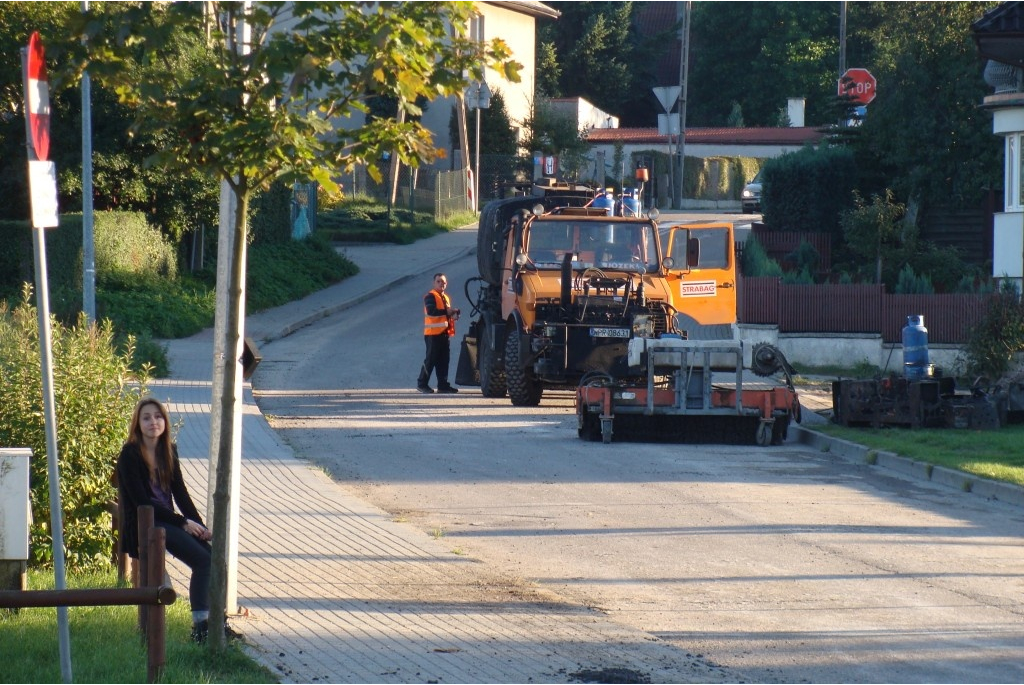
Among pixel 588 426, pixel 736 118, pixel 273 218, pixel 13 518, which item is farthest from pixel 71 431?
pixel 736 118

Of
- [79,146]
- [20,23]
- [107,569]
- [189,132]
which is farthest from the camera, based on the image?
[79,146]

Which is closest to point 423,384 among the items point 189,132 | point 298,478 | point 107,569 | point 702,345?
point 702,345

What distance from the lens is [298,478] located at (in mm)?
11766

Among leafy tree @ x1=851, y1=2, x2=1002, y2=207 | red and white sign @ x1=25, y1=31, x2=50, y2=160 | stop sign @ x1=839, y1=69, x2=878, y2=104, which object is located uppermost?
stop sign @ x1=839, y1=69, x2=878, y2=104

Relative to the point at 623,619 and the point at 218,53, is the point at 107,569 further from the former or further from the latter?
the point at 218,53

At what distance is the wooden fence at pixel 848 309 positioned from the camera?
2136 cm

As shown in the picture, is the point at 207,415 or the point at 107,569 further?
the point at 207,415

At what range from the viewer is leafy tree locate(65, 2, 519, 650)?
18.1ft

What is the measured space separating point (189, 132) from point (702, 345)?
31.3 ft

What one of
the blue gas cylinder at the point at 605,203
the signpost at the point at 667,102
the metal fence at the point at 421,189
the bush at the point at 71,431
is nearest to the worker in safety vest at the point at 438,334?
the blue gas cylinder at the point at 605,203

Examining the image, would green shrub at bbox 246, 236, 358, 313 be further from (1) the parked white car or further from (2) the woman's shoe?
(2) the woman's shoe

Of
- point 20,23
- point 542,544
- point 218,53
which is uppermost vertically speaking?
point 20,23

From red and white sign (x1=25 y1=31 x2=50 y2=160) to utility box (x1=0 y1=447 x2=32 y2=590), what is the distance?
220 cm

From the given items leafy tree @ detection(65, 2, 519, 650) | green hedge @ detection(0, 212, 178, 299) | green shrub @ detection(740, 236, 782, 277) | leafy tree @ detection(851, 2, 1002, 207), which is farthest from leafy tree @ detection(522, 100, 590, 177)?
leafy tree @ detection(65, 2, 519, 650)
